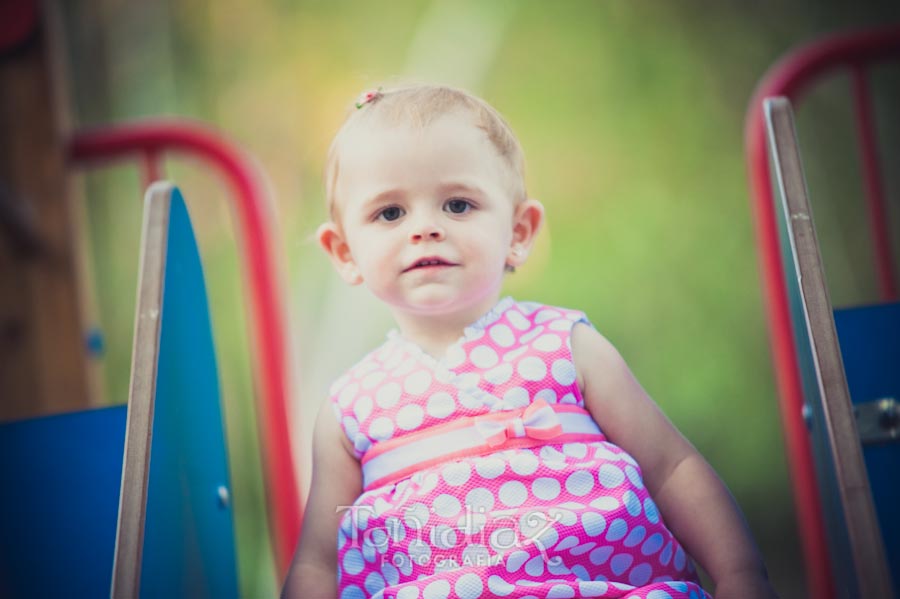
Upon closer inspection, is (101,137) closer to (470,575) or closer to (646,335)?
(646,335)

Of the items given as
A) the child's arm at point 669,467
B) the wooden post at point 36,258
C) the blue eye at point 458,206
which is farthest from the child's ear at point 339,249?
the wooden post at point 36,258

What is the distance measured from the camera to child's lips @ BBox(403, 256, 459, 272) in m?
0.80

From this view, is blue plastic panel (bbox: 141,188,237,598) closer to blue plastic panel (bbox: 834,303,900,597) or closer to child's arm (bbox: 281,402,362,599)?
child's arm (bbox: 281,402,362,599)

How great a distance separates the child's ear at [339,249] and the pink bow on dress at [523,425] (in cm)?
19

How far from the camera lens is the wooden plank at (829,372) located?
0.63m

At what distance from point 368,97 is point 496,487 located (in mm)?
368

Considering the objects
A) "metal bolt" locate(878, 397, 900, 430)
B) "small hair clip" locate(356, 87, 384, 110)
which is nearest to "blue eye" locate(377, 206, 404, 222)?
"small hair clip" locate(356, 87, 384, 110)

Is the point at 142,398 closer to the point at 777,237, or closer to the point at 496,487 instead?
the point at 496,487

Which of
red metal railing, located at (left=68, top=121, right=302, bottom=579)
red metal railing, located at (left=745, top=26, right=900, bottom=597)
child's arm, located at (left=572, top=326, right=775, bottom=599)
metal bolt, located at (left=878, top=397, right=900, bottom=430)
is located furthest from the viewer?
red metal railing, located at (left=68, top=121, right=302, bottom=579)

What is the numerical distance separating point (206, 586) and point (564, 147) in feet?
2.99

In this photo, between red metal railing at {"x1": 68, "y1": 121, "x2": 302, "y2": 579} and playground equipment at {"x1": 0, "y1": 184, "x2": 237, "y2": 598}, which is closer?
playground equipment at {"x1": 0, "y1": 184, "x2": 237, "y2": 598}

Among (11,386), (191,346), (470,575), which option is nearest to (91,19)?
(11,386)

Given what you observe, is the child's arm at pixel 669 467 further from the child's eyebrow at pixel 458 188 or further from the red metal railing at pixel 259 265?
the red metal railing at pixel 259 265

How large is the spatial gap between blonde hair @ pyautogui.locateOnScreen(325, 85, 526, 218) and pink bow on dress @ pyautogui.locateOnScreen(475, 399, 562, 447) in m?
0.20
